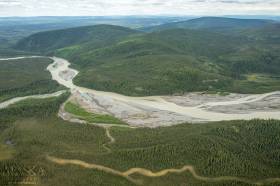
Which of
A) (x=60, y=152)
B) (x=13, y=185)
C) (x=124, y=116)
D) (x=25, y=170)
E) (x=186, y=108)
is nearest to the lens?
(x=13, y=185)

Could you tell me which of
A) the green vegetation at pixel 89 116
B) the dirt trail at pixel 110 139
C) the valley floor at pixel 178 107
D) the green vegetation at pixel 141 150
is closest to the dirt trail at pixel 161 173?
the green vegetation at pixel 141 150

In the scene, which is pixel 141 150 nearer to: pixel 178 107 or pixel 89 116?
pixel 89 116

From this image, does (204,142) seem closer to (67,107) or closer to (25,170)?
(25,170)

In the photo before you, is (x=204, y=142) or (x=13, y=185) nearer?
(x=13, y=185)

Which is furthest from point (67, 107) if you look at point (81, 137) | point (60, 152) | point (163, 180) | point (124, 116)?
point (163, 180)

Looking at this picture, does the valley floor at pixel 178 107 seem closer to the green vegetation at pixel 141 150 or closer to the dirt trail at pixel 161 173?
the green vegetation at pixel 141 150

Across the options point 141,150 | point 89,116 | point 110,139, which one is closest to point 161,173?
point 141,150

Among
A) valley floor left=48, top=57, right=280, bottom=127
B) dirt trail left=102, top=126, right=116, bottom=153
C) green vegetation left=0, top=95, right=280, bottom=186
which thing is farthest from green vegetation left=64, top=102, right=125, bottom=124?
green vegetation left=0, top=95, right=280, bottom=186

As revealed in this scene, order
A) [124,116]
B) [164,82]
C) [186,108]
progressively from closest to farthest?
1. [124,116]
2. [186,108]
3. [164,82]
